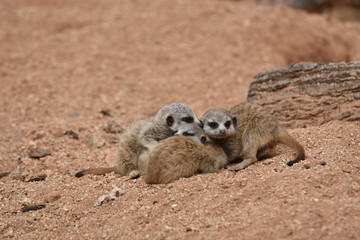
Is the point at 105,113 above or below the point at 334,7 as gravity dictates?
below

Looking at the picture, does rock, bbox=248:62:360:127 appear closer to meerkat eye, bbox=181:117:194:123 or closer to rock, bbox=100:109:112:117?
meerkat eye, bbox=181:117:194:123

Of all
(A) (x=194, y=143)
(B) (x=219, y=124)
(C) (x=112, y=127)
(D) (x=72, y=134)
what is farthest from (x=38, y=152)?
(B) (x=219, y=124)

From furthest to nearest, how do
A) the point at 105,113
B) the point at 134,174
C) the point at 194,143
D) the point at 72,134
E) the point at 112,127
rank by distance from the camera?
the point at 105,113 → the point at 112,127 → the point at 72,134 → the point at 134,174 → the point at 194,143

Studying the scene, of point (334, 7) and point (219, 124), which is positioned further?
point (334, 7)

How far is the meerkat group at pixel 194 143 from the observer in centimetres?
→ 360

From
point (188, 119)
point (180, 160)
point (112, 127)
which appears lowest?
point (112, 127)

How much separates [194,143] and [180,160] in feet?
0.80

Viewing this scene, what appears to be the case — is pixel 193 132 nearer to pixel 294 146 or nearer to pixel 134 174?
pixel 134 174

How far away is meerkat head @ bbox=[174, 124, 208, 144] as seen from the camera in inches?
159

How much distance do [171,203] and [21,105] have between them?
3.94 metres

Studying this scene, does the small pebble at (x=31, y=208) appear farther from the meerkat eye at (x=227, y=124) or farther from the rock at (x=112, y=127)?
the rock at (x=112, y=127)

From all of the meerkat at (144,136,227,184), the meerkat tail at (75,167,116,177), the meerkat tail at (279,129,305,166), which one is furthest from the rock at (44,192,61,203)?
the meerkat tail at (279,129,305,166)

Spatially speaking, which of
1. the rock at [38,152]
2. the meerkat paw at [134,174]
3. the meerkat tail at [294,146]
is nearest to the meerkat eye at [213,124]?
the meerkat tail at [294,146]

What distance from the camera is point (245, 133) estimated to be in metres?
3.98
